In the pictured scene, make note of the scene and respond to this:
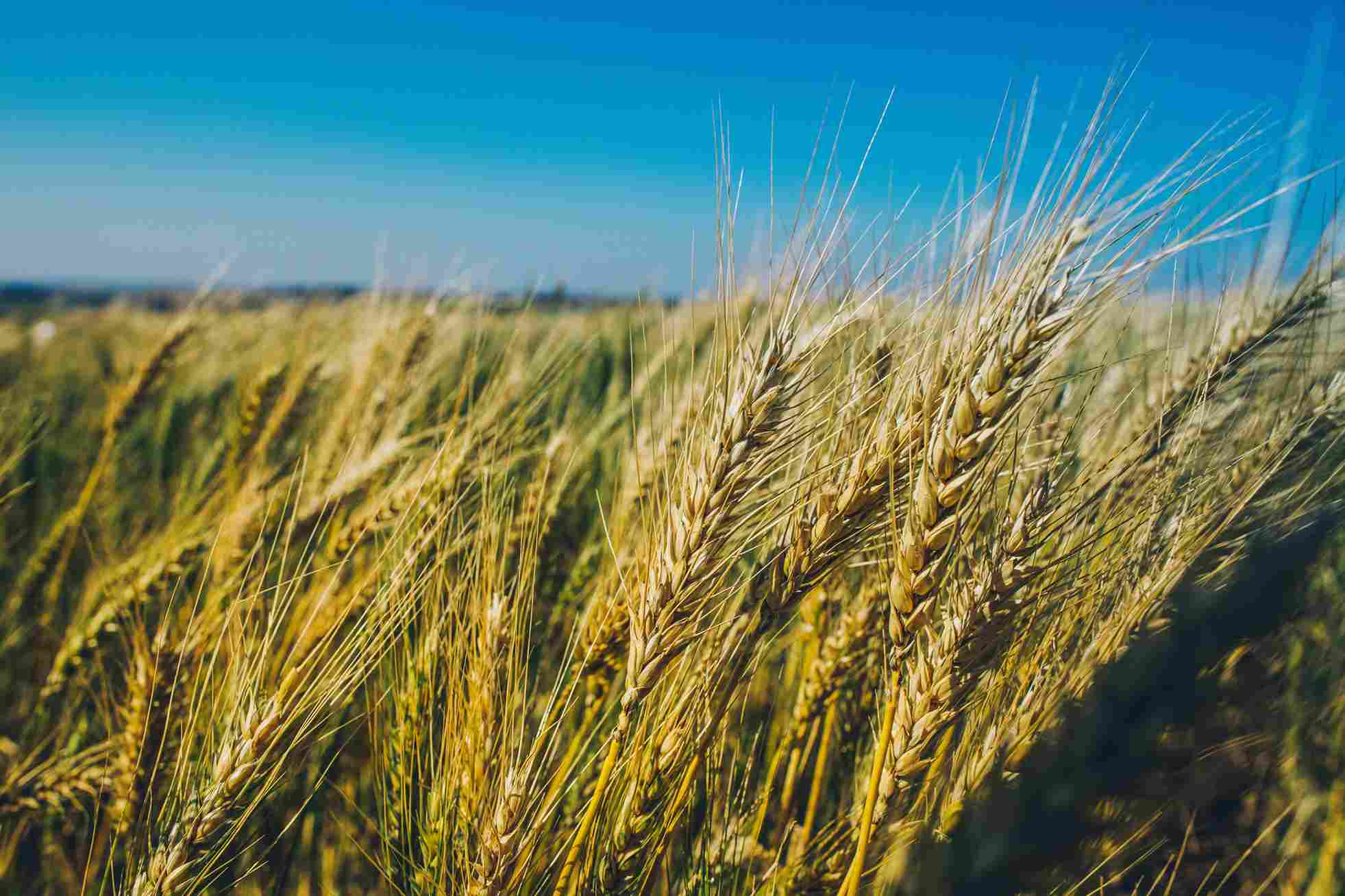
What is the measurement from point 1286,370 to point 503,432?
6.05 feet

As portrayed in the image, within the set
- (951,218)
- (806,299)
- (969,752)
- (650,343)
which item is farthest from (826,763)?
(650,343)

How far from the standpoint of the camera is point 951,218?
3.75ft

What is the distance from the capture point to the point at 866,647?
135 centimetres

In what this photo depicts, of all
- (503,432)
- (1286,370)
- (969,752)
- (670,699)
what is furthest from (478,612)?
(1286,370)

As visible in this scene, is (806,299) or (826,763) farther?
(826,763)

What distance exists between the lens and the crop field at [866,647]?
3.07 ft

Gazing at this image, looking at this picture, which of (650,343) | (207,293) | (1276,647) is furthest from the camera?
(650,343)

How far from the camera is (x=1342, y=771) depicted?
1.50 meters

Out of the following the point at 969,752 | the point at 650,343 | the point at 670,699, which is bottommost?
the point at 969,752

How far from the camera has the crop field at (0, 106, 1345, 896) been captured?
3.07 ft

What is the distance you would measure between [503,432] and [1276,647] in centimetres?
184

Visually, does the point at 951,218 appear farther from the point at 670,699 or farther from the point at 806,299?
the point at 670,699

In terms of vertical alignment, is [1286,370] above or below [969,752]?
above

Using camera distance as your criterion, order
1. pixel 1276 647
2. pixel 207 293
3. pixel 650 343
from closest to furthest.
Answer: pixel 1276 647 < pixel 207 293 < pixel 650 343
